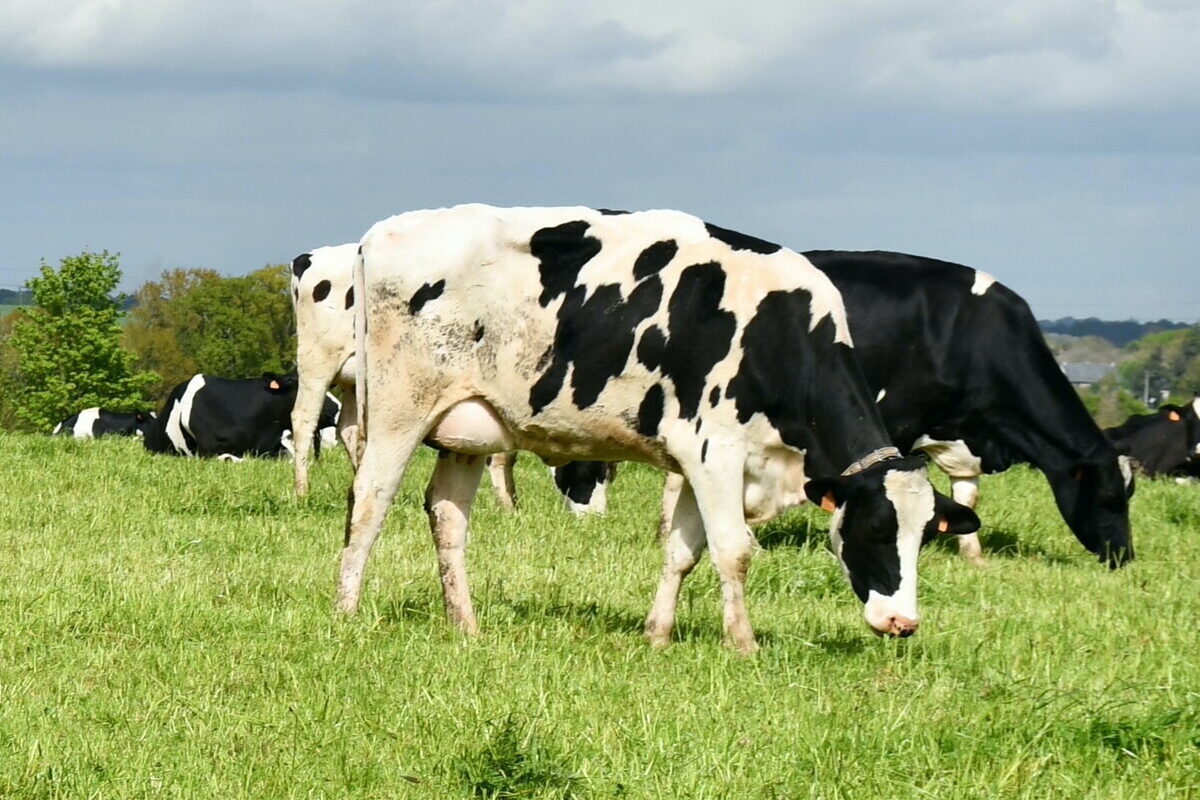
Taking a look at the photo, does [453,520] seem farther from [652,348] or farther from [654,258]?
[654,258]

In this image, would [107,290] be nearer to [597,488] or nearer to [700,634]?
[597,488]

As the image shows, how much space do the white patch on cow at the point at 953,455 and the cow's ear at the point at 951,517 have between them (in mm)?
5099

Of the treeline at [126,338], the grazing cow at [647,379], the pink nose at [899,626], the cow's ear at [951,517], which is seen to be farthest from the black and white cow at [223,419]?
the treeline at [126,338]

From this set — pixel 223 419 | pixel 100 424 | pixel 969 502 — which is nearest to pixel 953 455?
pixel 969 502

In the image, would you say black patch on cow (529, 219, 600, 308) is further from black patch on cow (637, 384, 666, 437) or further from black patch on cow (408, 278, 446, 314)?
black patch on cow (637, 384, 666, 437)

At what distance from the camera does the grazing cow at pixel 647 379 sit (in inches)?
316

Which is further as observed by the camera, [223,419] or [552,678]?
[223,419]

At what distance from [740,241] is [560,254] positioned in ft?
3.21

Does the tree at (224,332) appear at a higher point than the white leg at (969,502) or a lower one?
higher

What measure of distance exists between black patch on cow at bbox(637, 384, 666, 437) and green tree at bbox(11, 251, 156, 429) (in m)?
72.0

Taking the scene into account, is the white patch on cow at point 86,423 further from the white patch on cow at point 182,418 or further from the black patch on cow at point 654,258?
the black patch on cow at point 654,258

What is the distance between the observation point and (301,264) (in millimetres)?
16812

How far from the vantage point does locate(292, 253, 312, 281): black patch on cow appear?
16688 millimetres

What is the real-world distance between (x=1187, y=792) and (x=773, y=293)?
3467 millimetres
